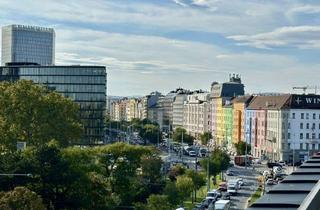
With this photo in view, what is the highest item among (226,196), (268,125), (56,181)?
(268,125)

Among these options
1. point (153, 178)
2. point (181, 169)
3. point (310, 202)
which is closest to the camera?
point (310, 202)

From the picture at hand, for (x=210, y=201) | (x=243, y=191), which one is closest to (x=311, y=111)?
(x=243, y=191)

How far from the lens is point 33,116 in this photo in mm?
60750

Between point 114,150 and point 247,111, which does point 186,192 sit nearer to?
point 114,150

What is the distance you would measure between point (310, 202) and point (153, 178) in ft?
161

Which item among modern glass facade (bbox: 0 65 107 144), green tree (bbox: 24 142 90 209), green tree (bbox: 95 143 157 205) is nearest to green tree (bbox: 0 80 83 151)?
green tree (bbox: 95 143 157 205)

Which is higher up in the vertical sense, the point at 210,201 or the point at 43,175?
the point at 43,175

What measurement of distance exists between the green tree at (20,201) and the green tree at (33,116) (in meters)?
26.7

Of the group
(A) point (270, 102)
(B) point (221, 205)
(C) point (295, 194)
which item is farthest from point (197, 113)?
(C) point (295, 194)

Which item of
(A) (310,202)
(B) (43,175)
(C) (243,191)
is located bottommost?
(C) (243,191)

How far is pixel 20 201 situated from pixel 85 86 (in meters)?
81.5

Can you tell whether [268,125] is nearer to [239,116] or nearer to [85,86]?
[239,116]

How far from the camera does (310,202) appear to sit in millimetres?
9977

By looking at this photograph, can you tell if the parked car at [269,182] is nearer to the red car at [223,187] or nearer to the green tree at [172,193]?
the red car at [223,187]
